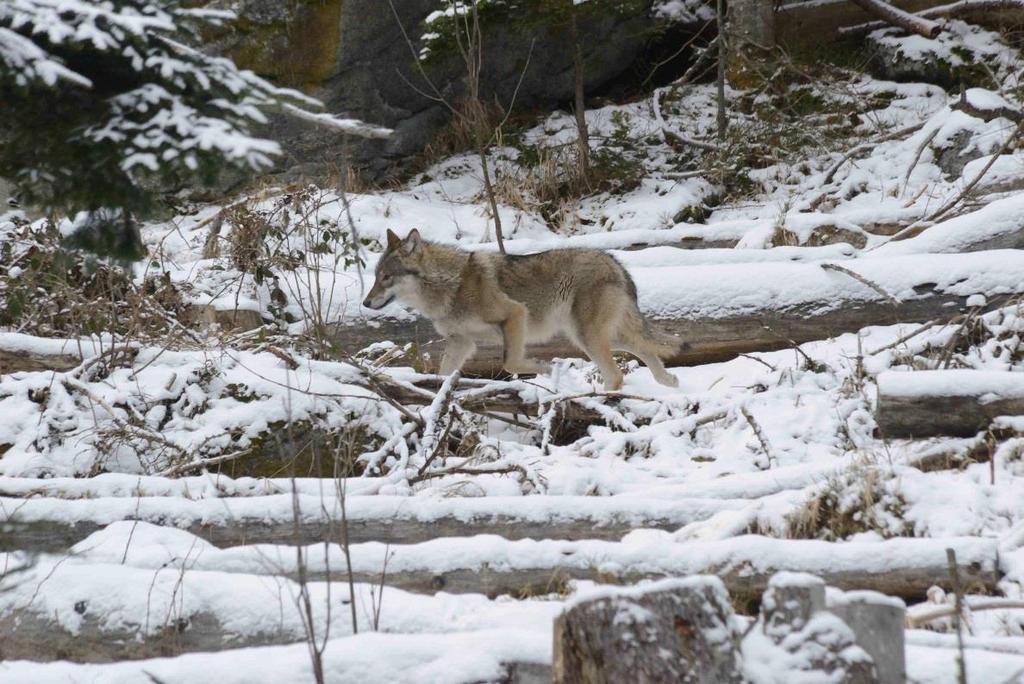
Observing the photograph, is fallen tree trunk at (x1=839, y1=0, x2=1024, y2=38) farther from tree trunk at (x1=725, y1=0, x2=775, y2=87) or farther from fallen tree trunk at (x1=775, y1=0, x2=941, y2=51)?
tree trunk at (x1=725, y1=0, x2=775, y2=87)

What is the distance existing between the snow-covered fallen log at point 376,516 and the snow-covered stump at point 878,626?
6.28ft


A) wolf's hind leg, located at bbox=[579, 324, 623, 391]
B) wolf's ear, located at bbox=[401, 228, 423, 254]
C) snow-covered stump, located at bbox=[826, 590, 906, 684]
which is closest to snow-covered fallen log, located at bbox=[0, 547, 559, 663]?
snow-covered stump, located at bbox=[826, 590, 906, 684]

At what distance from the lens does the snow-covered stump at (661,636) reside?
2.60 m

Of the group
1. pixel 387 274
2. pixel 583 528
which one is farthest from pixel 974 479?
pixel 387 274

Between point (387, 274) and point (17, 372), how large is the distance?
3018 mm

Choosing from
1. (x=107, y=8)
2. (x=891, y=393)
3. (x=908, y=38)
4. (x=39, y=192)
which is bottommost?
(x=891, y=393)

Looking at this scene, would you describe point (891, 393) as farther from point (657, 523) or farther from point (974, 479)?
point (657, 523)

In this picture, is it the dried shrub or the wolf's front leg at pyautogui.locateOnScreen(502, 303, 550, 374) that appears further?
the wolf's front leg at pyautogui.locateOnScreen(502, 303, 550, 374)

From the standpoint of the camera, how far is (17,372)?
7.32 meters

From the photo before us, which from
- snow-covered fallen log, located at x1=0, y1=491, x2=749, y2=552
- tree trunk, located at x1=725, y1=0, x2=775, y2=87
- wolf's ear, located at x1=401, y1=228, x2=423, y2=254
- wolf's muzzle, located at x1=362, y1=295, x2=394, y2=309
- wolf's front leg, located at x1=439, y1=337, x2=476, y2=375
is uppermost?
tree trunk, located at x1=725, y1=0, x2=775, y2=87

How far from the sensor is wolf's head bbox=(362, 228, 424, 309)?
864 cm

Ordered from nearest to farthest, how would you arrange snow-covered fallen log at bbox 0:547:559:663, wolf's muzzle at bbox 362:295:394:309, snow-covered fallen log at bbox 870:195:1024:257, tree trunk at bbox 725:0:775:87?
snow-covered fallen log at bbox 0:547:559:663
snow-covered fallen log at bbox 870:195:1024:257
wolf's muzzle at bbox 362:295:394:309
tree trunk at bbox 725:0:775:87

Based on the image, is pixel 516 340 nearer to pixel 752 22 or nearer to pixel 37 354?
pixel 37 354

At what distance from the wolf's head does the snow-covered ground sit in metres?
0.23
